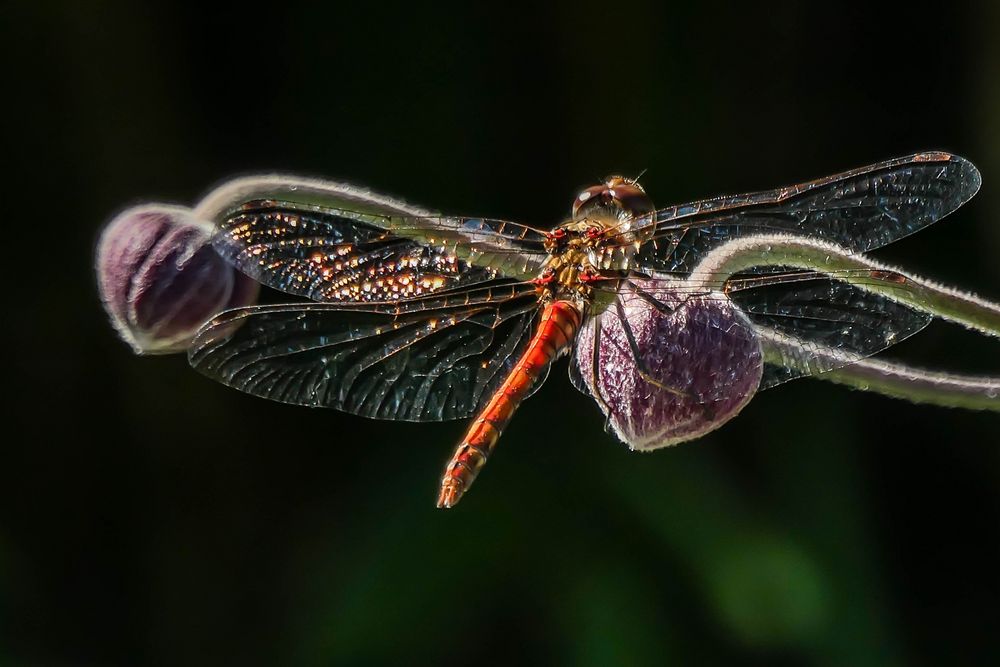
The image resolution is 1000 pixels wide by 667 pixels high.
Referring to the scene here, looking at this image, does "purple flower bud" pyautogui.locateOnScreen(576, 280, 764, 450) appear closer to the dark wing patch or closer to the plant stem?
the plant stem

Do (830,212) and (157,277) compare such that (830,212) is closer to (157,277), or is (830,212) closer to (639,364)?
(639,364)

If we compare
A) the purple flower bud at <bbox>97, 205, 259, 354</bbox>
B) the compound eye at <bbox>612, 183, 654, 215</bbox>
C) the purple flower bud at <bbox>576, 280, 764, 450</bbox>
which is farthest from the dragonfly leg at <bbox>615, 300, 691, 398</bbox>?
the purple flower bud at <bbox>97, 205, 259, 354</bbox>

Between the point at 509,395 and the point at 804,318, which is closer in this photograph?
the point at 804,318

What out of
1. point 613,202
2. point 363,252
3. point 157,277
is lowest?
point 157,277

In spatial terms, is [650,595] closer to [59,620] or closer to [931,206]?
[931,206]

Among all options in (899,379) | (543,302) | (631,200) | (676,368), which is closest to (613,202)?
(631,200)

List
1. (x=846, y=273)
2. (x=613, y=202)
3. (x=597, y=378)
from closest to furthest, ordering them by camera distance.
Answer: (x=846, y=273) → (x=597, y=378) → (x=613, y=202)

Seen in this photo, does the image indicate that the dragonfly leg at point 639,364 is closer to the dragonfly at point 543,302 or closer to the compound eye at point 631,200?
the dragonfly at point 543,302
